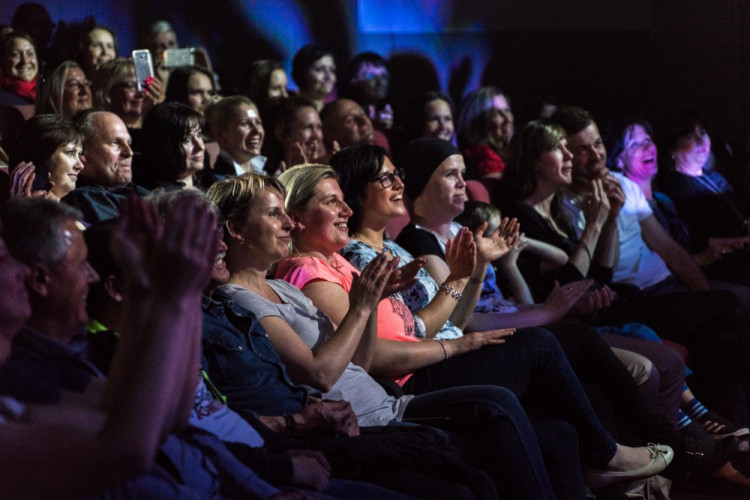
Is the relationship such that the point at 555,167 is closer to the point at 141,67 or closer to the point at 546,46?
the point at 141,67

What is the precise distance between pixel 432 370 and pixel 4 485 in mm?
1746

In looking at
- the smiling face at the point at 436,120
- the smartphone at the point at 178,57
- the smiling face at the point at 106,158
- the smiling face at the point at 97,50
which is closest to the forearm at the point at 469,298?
the smiling face at the point at 106,158

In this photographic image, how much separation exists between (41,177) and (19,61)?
68.3 inches

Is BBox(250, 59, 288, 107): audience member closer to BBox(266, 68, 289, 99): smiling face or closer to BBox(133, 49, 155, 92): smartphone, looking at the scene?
BBox(266, 68, 289, 99): smiling face

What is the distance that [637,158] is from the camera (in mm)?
4609

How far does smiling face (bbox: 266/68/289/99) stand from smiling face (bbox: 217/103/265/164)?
0.81m

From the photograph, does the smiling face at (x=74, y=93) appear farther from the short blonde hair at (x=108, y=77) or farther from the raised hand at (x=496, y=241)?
the raised hand at (x=496, y=241)

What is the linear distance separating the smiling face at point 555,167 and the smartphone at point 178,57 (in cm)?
180

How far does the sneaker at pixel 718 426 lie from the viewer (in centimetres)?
334

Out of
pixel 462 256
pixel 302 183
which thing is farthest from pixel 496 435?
pixel 302 183

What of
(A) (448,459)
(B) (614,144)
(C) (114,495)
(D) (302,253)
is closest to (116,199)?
(D) (302,253)

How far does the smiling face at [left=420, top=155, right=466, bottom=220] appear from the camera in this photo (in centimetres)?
337

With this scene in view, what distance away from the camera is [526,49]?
6.26m

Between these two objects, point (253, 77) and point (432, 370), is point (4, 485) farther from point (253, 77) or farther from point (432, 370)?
point (253, 77)
